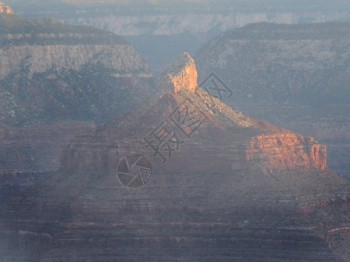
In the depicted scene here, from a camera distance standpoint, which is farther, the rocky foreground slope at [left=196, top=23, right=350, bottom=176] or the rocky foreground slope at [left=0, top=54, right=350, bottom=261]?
the rocky foreground slope at [left=196, top=23, right=350, bottom=176]

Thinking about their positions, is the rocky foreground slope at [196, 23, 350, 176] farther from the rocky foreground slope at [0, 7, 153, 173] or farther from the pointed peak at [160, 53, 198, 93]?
the pointed peak at [160, 53, 198, 93]

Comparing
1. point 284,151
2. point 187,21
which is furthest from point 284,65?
point 284,151

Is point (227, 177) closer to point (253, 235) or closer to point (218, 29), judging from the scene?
point (253, 235)

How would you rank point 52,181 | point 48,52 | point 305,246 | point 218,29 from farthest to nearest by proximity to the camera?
point 218,29 → point 48,52 → point 52,181 → point 305,246

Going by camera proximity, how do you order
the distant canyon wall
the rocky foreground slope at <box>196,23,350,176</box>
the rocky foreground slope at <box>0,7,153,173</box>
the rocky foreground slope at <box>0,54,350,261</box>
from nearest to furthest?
the rocky foreground slope at <box>0,54,350,261</box> → the rocky foreground slope at <box>0,7,153,173</box> → the rocky foreground slope at <box>196,23,350,176</box> → the distant canyon wall

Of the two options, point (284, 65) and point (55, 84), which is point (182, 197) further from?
point (284, 65)

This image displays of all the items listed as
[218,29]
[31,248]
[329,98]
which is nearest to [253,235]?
[31,248]

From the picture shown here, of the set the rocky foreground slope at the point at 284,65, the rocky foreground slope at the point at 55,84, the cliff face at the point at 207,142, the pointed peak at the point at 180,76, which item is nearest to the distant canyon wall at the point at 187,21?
the rocky foreground slope at the point at 284,65

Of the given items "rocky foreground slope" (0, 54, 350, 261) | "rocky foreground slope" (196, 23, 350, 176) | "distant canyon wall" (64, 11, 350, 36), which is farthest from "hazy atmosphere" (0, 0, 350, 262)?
"distant canyon wall" (64, 11, 350, 36)
